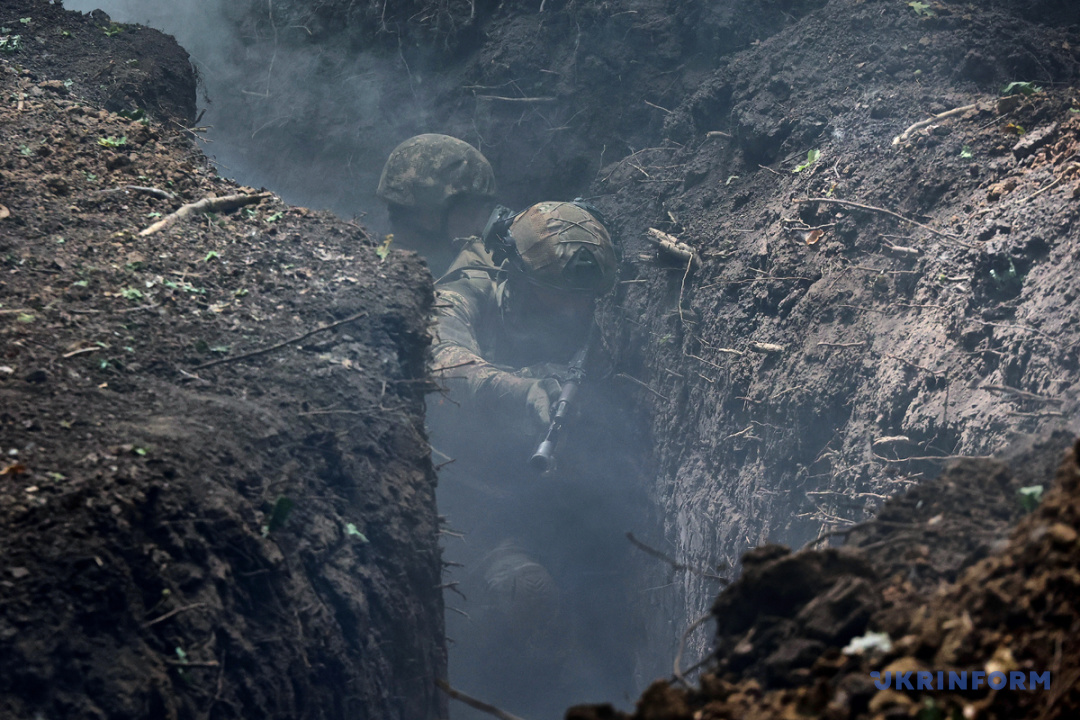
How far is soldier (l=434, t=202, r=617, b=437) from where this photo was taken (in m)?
7.47

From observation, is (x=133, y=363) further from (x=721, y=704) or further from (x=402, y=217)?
(x=402, y=217)

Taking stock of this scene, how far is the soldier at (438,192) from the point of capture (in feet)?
28.2

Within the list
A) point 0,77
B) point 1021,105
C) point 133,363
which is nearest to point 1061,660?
point 133,363

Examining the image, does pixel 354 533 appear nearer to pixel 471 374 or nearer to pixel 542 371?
pixel 471 374

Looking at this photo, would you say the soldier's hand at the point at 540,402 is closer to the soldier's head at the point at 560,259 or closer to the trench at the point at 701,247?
the trench at the point at 701,247

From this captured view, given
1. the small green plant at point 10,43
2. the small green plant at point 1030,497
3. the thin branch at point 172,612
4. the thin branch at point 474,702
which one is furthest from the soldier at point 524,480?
the thin branch at point 474,702

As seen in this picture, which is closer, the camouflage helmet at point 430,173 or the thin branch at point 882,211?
the thin branch at point 882,211

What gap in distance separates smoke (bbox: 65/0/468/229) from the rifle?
4.94 metres

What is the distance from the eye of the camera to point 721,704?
1.46m

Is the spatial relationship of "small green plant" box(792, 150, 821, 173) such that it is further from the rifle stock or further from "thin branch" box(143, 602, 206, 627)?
"thin branch" box(143, 602, 206, 627)

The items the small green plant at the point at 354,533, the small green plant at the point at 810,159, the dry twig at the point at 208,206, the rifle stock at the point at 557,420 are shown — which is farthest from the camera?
the rifle stock at the point at 557,420

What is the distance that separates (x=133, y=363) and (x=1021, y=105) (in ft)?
18.5

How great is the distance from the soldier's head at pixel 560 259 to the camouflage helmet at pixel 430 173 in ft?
3.21

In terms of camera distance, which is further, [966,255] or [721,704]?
[966,255]
